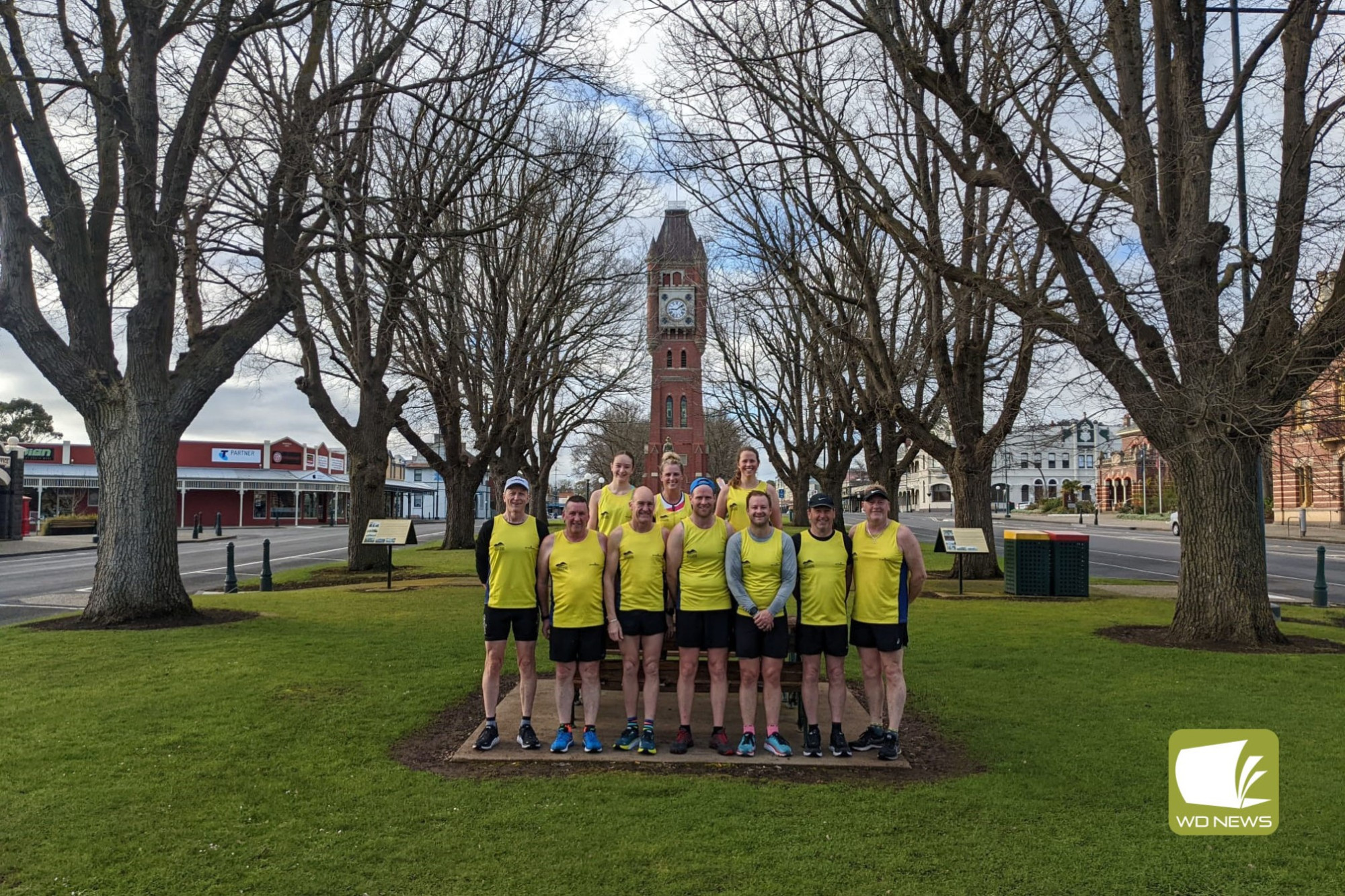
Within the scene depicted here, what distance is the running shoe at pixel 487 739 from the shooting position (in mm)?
5834

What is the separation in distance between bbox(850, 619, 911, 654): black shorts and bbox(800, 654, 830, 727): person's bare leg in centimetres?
30

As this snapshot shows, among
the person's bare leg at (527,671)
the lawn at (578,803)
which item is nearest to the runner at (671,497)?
the person's bare leg at (527,671)

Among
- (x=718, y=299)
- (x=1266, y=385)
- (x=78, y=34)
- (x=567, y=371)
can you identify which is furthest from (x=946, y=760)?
(x=567, y=371)

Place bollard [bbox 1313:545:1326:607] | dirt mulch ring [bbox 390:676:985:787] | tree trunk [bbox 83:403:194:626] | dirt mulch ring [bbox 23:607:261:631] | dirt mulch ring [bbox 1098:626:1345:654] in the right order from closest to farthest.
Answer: dirt mulch ring [bbox 390:676:985:787] < dirt mulch ring [bbox 1098:626:1345:654] < dirt mulch ring [bbox 23:607:261:631] < tree trunk [bbox 83:403:194:626] < bollard [bbox 1313:545:1326:607]

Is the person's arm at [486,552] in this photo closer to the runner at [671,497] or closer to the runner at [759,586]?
the runner at [671,497]

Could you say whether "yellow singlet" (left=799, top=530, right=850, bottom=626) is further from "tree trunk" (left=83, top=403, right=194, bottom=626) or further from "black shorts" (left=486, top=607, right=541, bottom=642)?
"tree trunk" (left=83, top=403, right=194, bottom=626)

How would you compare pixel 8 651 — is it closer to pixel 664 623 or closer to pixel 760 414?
pixel 664 623

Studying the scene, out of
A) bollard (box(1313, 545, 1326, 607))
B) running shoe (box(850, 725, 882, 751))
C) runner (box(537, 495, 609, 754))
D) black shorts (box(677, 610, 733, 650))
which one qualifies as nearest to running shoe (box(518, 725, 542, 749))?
runner (box(537, 495, 609, 754))

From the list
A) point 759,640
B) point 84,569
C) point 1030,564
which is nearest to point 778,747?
point 759,640

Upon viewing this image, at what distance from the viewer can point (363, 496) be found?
20031mm

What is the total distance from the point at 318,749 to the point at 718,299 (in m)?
22.7

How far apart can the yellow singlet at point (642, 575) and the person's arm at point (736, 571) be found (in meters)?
0.47

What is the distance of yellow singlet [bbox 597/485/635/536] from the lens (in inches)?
292

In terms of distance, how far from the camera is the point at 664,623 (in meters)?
5.93
